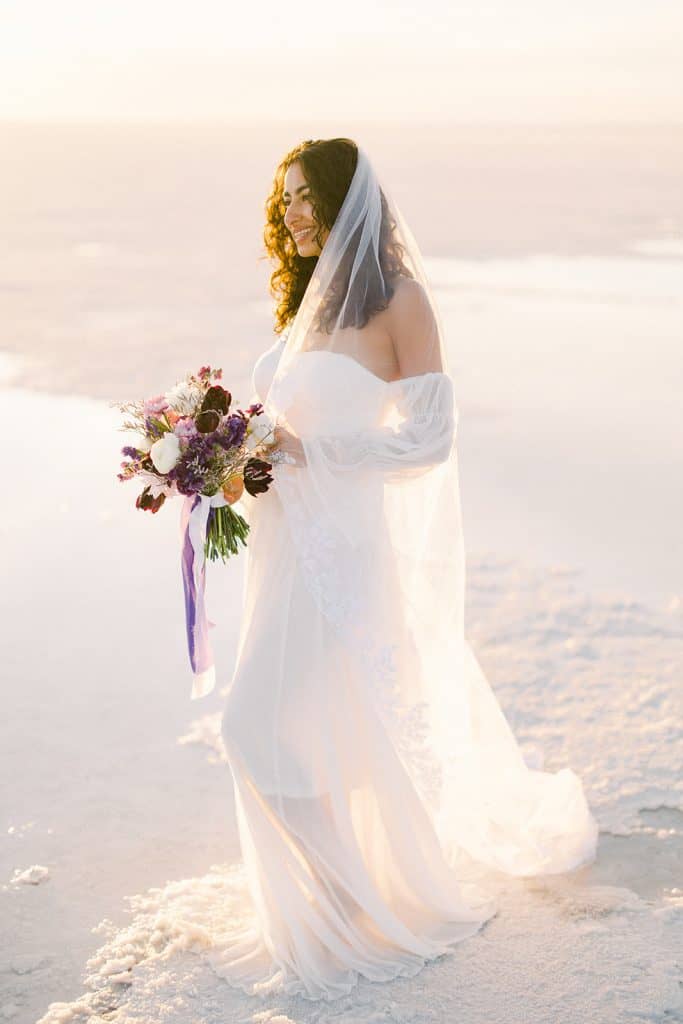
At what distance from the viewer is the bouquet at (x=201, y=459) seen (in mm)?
3469

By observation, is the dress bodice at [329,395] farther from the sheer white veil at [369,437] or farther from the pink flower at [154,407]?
the pink flower at [154,407]

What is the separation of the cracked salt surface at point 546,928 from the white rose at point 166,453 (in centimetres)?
150

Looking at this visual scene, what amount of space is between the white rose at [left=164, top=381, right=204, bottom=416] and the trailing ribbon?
0.25 metres

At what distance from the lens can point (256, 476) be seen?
3539 mm

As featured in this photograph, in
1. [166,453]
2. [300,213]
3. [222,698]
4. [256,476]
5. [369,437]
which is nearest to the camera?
[166,453]

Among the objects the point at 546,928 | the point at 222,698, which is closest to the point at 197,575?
the point at 546,928

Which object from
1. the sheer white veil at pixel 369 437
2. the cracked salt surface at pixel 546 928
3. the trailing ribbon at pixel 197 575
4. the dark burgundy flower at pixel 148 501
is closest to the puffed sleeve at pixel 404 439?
the sheer white veil at pixel 369 437

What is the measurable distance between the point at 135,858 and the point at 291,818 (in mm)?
1155

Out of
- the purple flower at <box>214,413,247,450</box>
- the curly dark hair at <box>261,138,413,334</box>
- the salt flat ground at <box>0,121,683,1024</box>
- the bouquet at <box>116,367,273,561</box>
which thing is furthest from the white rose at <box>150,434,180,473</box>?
the salt flat ground at <box>0,121,683,1024</box>

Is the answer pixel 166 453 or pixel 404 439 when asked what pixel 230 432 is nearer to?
pixel 166 453

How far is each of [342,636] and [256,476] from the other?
0.53m

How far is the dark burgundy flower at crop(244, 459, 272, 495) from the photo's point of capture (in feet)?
11.6

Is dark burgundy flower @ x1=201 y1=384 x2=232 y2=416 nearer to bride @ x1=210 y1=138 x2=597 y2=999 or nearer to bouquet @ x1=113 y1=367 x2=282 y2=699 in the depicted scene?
bouquet @ x1=113 y1=367 x2=282 y2=699

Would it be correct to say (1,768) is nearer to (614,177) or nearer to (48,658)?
(48,658)
